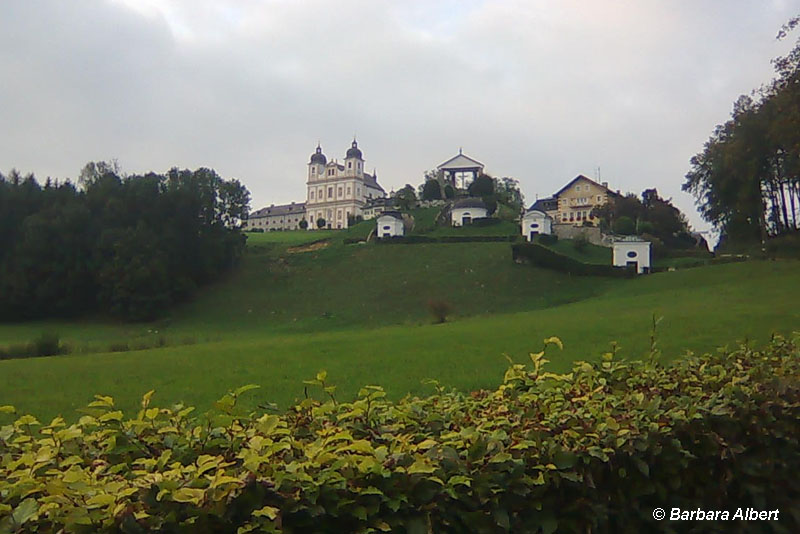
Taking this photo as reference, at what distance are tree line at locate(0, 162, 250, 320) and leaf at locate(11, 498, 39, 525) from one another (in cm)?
4486

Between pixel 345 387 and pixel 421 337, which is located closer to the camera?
pixel 345 387

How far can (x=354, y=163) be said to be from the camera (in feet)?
381

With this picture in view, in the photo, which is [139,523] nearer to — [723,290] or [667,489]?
[667,489]

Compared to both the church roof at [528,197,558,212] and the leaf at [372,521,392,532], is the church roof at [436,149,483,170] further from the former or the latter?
the leaf at [372,521,392,532]

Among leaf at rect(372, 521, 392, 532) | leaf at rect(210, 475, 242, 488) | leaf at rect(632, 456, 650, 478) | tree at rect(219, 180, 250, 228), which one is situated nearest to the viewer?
leaf at rect(210, 475, 242, 488)

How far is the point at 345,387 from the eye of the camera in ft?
36.4

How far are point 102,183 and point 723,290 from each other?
41.7 metres

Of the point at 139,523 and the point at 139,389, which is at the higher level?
the point at 139,523

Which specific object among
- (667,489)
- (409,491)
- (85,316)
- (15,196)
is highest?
(15,196)

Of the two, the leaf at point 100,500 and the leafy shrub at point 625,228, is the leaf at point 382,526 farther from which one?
the leafy shrub at point 625,228

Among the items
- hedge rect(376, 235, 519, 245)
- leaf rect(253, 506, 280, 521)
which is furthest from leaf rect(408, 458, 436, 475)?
hedge rect(376, 235, 519, 245)

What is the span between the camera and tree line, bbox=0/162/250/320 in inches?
1777

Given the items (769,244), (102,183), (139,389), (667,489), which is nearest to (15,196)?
(102,183)

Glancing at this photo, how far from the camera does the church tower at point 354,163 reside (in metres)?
116
